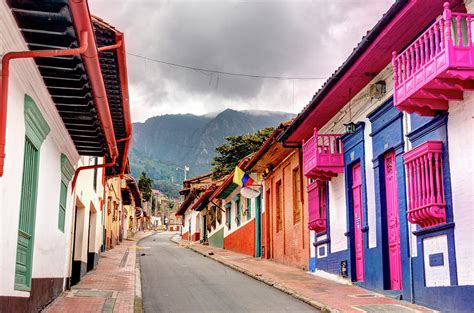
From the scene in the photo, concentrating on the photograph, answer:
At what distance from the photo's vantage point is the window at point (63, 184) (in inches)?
426

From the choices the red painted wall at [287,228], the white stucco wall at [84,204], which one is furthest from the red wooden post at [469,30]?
the red painted wall at [287,228]

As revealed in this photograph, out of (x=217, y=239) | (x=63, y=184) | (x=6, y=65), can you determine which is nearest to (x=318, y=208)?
(x=63, y=184)

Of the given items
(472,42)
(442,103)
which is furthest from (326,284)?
(472,42)

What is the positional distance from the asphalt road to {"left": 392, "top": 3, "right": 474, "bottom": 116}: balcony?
414 centimetres

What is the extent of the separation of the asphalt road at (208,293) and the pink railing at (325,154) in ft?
10.4

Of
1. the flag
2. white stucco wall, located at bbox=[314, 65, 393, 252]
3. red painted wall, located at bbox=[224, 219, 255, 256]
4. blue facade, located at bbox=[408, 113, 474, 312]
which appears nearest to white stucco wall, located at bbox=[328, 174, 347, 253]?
white stucco wall, located at bbox=[314, 65, 393, 252]

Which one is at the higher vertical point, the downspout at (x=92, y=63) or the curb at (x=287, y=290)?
the downspout at (x=92, y=63)

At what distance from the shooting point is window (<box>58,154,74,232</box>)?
10820mm

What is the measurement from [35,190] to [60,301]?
3286 millimetres

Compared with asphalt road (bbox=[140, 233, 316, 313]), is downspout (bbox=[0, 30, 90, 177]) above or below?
above

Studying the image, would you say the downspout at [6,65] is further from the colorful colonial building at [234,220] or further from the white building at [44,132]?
the colorful colonial building at [234,220]

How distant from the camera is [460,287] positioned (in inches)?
337

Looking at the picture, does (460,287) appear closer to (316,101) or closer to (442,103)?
(442,103)

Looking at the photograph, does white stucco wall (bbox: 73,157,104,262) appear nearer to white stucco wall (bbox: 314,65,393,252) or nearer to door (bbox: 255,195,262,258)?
white stucco wall (bbox: 314,65,393,252)
